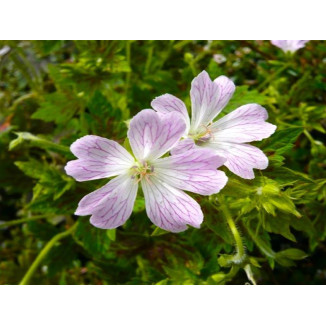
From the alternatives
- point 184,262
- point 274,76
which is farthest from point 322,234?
point 274,76

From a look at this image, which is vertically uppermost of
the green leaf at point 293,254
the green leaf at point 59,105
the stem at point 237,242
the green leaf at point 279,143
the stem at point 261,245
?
the green leaf at point 279,143

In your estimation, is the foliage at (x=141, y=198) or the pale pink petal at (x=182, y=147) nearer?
the pale pink petal at (x=182, y=147)

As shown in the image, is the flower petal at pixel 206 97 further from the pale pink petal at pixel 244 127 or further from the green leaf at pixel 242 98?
the green leaf at pixel 242 98

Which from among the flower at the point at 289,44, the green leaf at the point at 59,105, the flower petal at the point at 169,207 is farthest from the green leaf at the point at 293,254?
the green leaf at the point at 59,105

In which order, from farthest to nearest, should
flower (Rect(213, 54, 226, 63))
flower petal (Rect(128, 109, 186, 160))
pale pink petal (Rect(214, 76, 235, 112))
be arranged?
flower (Rect(213, 54, 226, 63)) → pale pink petal (Rect(214, 76, 235, 112)) → flower petal (Rect(128, 109, 186, 160))

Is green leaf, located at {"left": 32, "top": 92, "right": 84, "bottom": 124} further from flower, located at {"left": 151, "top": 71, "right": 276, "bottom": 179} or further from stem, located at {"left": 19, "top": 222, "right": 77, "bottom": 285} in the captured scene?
A: flower, located at {"left": 151, "top": 71, "right": 276, "bottom": 179}

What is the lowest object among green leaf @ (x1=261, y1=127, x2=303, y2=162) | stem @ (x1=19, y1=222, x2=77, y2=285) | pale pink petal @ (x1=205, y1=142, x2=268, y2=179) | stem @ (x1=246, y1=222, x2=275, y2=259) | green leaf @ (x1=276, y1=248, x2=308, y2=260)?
stem @ (x1=19, y1=222, x2=77, y2=285)

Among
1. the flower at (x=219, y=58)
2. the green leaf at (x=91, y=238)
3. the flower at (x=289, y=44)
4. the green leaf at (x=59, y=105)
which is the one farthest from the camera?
the flower at (x=219, y=58)

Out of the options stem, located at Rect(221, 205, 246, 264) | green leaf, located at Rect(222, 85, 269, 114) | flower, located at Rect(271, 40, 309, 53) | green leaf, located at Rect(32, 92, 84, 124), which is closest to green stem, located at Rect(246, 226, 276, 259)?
stem, located at Rect(221, 205, 246, 264)
